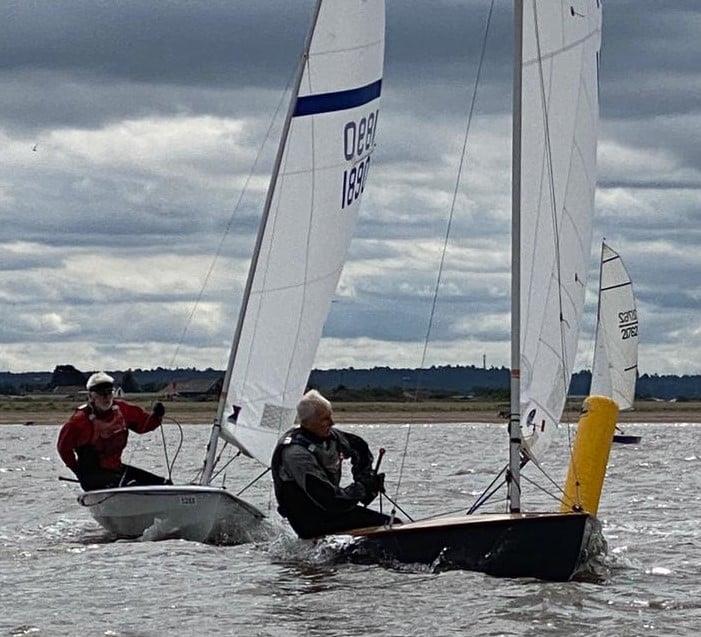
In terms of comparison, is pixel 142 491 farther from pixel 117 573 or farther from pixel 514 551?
pixel 514 551

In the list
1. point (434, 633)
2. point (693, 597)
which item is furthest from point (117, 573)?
point (693, 597)

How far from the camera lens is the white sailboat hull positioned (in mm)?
14711

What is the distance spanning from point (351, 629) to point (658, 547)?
18.1 feet

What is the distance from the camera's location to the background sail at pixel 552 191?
12.4 m

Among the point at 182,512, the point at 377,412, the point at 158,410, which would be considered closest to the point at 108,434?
the point at 158,410

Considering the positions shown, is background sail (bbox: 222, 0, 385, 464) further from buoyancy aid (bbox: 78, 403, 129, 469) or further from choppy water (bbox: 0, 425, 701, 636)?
choppy water (bbox: 0, 425, 701, 636)

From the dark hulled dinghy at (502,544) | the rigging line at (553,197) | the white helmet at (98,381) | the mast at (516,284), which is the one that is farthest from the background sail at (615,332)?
the dark hulled dinghy at (502,544)

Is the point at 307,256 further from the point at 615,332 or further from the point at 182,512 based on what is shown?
the point at 615,332

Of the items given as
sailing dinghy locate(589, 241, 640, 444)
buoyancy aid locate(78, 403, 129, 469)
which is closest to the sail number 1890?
buoyancy aid locate(78, 403, 129, 469)

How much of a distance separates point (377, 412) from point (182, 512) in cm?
7275

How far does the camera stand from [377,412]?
87438mm

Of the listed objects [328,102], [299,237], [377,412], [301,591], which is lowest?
[301,591]

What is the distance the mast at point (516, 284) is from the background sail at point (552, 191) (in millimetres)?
84

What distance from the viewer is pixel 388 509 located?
19438 mm
